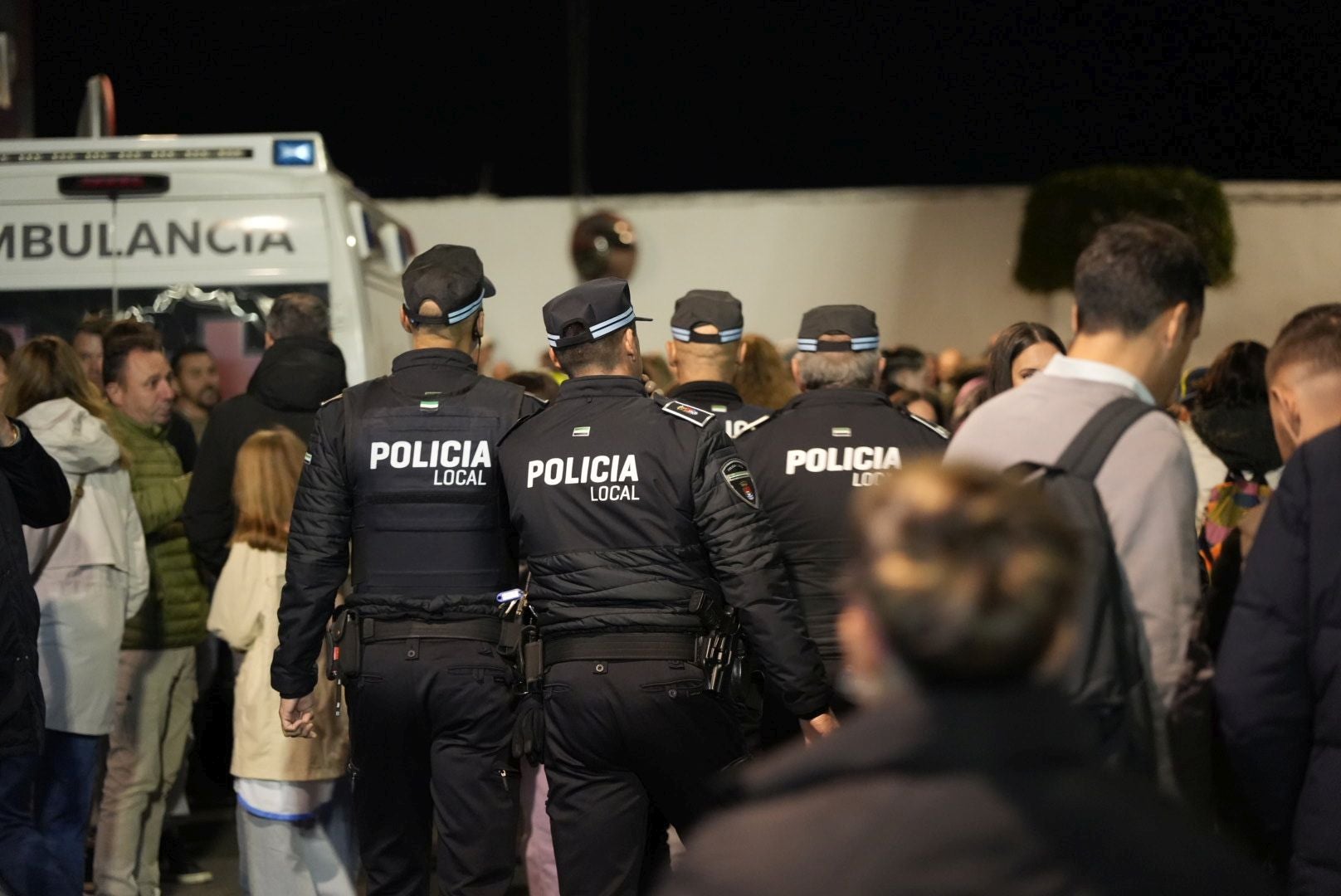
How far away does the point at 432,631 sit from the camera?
5.02m

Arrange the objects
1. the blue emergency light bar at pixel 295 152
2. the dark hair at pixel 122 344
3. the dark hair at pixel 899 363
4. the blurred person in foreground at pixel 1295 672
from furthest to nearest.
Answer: the dark hair at pixel 899 363 < the blue emergency light bar at pixel 295 152 < the dark hair at pixel 122 344 < the blurred person in foreground at pixel 1295 672

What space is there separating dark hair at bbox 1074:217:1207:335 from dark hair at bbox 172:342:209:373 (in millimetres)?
5658

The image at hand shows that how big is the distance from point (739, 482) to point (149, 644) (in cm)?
311

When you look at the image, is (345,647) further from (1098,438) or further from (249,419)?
(1098,438)

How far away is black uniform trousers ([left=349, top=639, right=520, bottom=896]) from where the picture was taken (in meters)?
4.98

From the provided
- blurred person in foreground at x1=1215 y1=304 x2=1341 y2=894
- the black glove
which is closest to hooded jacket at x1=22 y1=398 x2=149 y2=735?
the black glove

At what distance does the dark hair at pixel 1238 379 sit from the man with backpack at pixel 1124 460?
85.4 inches

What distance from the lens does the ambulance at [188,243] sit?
8156 millimetres

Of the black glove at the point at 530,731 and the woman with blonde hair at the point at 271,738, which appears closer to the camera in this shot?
the black glove at the point at 530,731

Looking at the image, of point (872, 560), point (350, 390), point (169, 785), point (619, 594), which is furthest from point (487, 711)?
point (872, 560)

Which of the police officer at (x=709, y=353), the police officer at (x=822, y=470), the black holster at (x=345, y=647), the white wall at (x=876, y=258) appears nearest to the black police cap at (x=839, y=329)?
the police officer at (x=822, y=470)

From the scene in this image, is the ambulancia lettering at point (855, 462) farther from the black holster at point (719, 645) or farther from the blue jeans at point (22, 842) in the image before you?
the blue jeans at point (22, 842)

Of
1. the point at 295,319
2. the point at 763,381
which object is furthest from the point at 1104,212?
the point at 295,319

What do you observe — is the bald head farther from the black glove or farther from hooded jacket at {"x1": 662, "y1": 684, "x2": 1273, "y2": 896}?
the black glove
